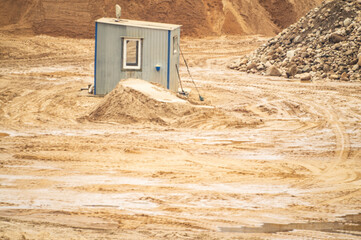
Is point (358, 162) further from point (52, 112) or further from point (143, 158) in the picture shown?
point (52, 112)

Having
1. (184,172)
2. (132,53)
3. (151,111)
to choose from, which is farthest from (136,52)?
(184,172)

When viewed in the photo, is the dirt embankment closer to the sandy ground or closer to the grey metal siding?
the sandy ground

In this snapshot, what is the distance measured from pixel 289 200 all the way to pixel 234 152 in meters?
3.38

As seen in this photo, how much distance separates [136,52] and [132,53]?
0.56m

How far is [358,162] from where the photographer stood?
10.9m

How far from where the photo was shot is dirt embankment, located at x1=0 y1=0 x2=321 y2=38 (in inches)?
1602

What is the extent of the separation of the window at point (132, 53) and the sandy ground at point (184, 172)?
69.1 inches

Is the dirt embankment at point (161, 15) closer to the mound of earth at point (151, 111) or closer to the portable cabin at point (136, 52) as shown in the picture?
the portable cabin at point (136, 52)

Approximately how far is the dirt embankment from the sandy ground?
71.7 feet

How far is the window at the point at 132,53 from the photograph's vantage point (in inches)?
731

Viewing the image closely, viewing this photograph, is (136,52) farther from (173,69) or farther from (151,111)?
(151,111)

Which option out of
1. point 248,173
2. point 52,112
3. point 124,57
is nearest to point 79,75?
point 124,57

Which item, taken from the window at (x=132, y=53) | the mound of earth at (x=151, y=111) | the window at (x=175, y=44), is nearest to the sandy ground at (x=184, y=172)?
the mound of earth at (x=151, y=111)

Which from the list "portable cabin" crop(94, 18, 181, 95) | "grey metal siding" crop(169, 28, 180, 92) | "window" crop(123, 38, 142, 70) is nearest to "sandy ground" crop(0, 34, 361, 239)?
"portable cabin" crop(94, 18, 181, 95)
